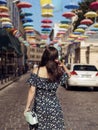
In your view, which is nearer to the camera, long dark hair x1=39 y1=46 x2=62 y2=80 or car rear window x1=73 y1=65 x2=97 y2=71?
long dark hair x1=39 y1=46 x2=62 y2=80

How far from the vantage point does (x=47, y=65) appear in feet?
19.0

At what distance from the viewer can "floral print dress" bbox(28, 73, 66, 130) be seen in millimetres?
5789

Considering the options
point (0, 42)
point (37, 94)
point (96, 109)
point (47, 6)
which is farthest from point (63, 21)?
point (37, 94)

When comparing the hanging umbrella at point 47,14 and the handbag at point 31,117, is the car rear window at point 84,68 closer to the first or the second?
the hanging umbrella at point 47,14

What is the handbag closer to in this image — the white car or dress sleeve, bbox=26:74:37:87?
dress sleeve, bbox=26:74:37:87

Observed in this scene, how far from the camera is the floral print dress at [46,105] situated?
5789 mm

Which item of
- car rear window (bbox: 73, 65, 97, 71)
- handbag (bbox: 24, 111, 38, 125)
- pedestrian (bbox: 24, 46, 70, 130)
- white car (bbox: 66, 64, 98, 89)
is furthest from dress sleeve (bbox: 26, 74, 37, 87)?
car rear window (bbox: 73, 65, 97, 71)

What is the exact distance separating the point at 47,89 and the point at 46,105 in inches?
8.1

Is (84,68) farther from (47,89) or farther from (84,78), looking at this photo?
(47,89)

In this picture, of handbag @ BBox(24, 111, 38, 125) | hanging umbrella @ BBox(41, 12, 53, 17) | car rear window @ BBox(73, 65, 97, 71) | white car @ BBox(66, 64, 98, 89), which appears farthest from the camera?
hanging umbrella @ BBox(41, 12, 53, 17)

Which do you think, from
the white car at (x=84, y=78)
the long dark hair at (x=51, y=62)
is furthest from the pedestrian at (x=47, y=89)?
the white car at (x=84, y=78)

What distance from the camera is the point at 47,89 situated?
5.83 meters

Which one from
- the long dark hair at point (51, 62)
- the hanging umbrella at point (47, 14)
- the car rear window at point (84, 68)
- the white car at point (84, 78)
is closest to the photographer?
the long dark hair at point (51, 62)

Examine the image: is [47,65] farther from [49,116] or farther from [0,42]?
[0,42]
